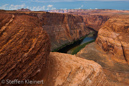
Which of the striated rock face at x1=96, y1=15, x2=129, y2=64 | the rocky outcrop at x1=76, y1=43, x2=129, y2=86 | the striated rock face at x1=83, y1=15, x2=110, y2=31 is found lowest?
the rocky outcrop at x1=76, y1=43, x2=129, y2=86

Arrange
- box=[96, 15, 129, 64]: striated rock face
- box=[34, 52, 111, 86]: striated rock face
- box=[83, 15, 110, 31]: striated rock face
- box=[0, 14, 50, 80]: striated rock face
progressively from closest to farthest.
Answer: box=[0, 14, 50, 80]: striated rock face
box=[34, 52, 111, 86]: striated rock face
box=[96, 15, 129, 64]: striated rock face
box=[83, 15, 110, 31]: striated rock face

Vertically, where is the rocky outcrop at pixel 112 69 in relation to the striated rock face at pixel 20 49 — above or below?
below

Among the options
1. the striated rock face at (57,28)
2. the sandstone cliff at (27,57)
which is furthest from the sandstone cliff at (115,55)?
the striated rock face at (57,28)

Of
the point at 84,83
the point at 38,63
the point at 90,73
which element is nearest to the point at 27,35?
the point at 38,63

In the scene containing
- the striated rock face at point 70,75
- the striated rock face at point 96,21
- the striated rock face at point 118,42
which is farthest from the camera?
the striated rock face at point 96,21

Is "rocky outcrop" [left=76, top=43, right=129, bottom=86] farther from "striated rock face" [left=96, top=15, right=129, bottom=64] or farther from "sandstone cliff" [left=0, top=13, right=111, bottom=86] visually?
"sandstone cliff" [left=0, top=13, right=111, bottom=86]

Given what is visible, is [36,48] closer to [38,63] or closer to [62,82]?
[38,63]

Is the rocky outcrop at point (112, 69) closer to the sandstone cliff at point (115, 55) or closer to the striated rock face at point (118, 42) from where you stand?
the sandstone cliff at point (115, 55)

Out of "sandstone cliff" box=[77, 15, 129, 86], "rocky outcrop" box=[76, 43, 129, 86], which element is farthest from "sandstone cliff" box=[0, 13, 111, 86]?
"sandstone cliff" box=[77, 15, 129, 86]
